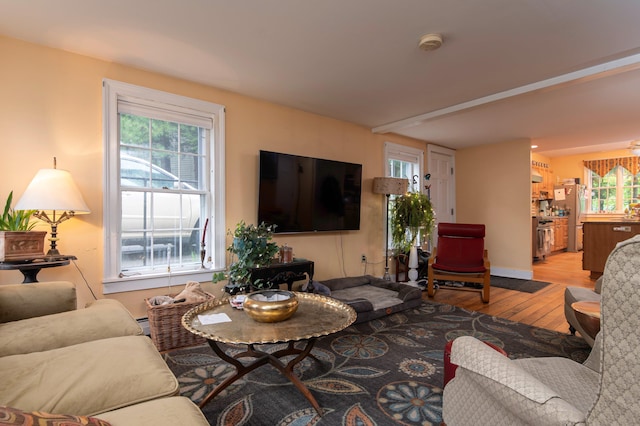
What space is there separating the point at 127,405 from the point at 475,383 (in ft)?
4.14

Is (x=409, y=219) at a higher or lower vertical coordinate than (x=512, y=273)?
higher

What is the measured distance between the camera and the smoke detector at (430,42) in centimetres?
237

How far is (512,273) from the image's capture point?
5656 millimetres

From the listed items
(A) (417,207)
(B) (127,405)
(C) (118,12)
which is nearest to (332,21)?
(C) (118,12)

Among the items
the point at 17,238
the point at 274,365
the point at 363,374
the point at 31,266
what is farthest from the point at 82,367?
the point at 363,374

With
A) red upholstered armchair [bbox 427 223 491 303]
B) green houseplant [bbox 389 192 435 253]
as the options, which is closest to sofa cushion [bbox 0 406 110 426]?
red upholstered armchair [bbox 427 223 491 303]

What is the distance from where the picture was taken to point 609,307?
2.44 feet

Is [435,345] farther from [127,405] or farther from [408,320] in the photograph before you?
[127,405]

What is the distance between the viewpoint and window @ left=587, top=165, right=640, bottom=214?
24.9ft

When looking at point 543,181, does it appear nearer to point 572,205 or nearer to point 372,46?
point 572,205

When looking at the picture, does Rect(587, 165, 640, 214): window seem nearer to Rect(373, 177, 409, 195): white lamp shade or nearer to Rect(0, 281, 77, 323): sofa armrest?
Rect(373, 177, 409, 195): white lamp shade

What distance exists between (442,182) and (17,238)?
6.07 m

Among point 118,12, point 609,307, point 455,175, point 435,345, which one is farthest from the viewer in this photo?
point 455,175

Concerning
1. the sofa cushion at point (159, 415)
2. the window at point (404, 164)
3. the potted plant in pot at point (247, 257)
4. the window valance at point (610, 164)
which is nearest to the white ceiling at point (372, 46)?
the window at point (404, 164)
